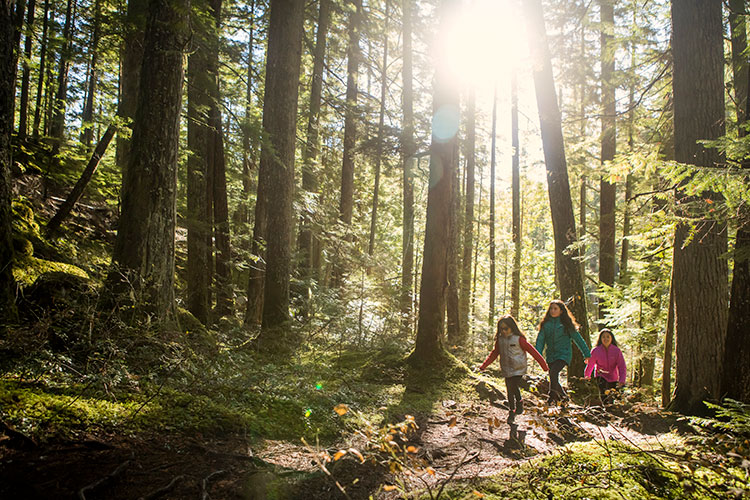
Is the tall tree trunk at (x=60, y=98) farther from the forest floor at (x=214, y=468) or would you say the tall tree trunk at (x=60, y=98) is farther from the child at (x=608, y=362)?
the child at (x=608, y=362)

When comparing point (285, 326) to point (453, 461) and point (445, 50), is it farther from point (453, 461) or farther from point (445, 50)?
point (445, 50)

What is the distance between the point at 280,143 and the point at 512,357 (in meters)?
7.15

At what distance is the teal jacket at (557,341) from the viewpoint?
6848mm

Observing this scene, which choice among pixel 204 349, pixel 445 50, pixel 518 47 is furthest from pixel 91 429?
pixel 518 47

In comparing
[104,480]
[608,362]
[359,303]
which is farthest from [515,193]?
[104,480]

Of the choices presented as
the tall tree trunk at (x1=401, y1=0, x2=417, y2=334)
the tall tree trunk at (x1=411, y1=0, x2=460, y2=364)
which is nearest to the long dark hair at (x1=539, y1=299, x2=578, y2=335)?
the tall tree trunk at (x1=411, y1=0, x2=460, y2=364)

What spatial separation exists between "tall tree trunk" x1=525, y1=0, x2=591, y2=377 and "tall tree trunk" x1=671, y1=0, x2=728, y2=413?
245 cm

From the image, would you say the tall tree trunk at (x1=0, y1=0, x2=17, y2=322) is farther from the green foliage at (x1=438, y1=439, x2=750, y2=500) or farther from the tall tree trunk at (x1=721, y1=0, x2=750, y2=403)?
the tall tree trunk at (x1=721, y1=0, x2=750, y2=403)

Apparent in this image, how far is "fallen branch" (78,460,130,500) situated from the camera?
2.39 m

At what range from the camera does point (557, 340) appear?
6961mm

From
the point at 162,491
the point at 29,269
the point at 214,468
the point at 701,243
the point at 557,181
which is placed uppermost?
the point at 557,181

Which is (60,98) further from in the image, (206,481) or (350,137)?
(206,481)

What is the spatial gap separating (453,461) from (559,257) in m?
6.37

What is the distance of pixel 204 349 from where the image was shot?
6.60 m
